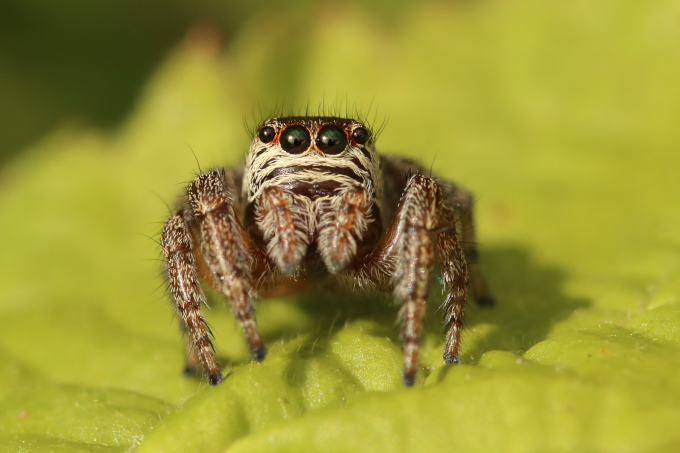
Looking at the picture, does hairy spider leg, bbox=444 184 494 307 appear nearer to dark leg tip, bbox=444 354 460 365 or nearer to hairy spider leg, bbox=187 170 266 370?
dark leg tip, bbox=444 354 460 365

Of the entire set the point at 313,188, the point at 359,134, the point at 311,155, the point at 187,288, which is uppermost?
the point at 359,134

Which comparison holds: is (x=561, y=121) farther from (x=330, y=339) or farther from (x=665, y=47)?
(x=330, y=339)

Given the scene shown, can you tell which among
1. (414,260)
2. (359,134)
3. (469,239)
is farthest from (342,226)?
(469,239)

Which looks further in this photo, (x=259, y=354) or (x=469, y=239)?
(x=469, y=239)

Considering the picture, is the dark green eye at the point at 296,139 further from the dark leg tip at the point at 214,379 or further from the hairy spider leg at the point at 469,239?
the dark leg tip at the point at 214,379

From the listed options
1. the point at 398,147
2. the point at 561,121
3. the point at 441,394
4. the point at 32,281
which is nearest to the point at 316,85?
the point at 398,147

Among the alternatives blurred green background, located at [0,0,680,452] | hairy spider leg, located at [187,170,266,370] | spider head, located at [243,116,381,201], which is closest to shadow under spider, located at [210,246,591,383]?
blurred green background, located at [0,0,680,452]

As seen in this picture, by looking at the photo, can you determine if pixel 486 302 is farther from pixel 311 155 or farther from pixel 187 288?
pixel 187 288
